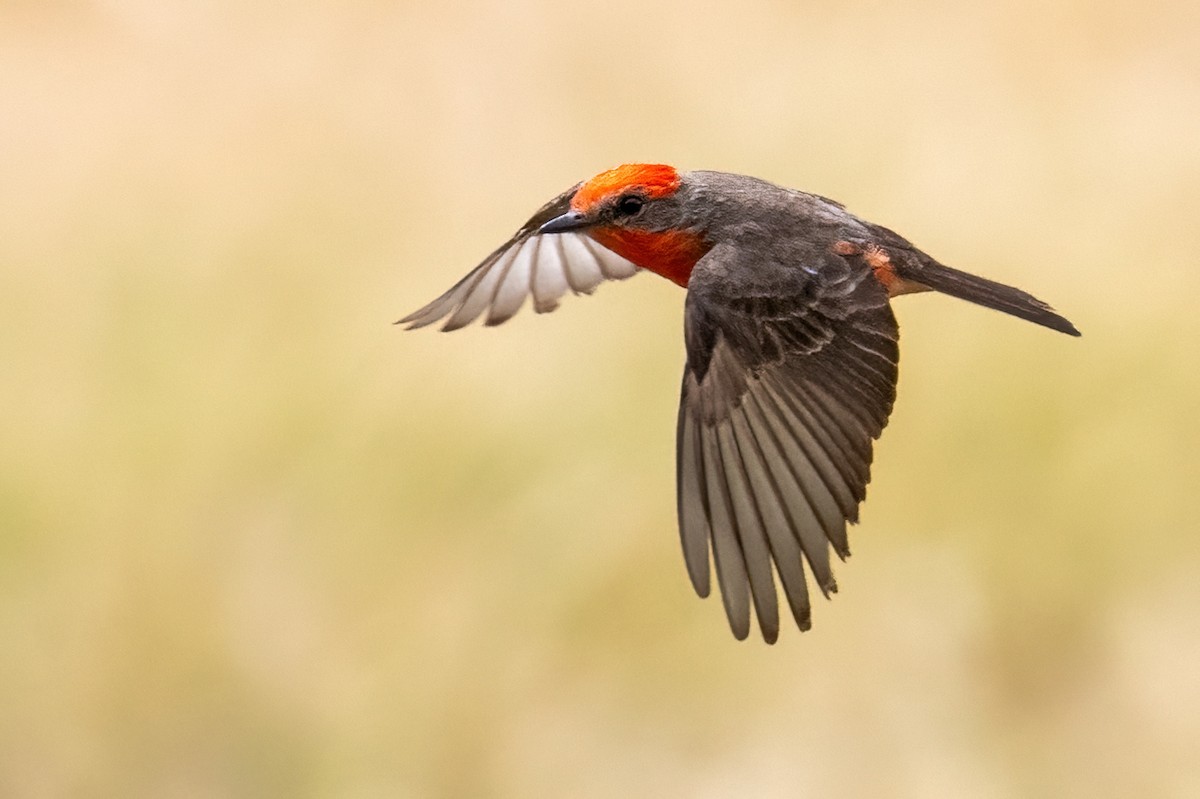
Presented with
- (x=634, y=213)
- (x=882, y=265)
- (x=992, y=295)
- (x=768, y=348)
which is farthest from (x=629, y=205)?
(x=992, y=295)

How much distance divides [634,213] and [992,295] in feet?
1.62

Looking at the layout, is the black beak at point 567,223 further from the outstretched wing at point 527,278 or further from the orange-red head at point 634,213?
the outstretched wing at point 527,278

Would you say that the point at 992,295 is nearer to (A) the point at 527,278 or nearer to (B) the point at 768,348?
(B) the point at 768,348

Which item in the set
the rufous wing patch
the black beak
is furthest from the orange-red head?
the rufous wing patch

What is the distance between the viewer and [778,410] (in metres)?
1.70

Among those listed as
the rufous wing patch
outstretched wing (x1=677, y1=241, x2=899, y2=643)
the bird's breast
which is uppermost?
the bird's breast

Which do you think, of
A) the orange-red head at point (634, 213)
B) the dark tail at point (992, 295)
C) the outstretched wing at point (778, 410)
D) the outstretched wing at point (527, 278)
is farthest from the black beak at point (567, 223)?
the dark tail at point (992, 295)

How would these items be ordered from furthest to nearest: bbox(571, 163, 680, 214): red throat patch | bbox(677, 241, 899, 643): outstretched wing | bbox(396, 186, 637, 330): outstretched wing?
bbox(396, 186, 637, 330): outstretched wing → bbox(571, 163, 680, 214): red throat patch → bbox(677, 241, 899, 643): outstretched wing

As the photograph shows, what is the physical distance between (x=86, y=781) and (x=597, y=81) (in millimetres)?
1652

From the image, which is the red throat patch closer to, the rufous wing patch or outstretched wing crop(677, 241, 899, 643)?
outstretched wing crop(677, 241, 899, 643)

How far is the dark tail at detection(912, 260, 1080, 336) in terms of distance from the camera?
172 cm

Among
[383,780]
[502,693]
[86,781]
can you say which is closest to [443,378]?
[502,693]

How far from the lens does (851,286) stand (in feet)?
5.69

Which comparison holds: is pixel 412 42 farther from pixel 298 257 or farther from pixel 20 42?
pixel 20 42
